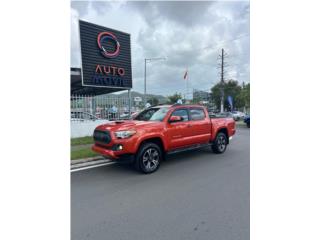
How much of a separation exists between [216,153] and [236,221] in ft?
13.3

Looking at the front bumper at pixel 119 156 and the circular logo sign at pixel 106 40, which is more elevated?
the circular logo sign at pixel 106 40

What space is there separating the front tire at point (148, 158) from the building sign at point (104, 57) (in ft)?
21.1

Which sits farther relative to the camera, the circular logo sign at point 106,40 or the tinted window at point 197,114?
the circular logo sign at point 106,40

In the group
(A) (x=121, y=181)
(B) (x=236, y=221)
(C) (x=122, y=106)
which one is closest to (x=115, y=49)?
(C) (x=122, y=106)

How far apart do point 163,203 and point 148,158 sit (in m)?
1.62

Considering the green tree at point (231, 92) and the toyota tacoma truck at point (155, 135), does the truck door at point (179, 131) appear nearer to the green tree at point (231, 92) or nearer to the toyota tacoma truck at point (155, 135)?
the toyota tacoma truck at point (155, 135)

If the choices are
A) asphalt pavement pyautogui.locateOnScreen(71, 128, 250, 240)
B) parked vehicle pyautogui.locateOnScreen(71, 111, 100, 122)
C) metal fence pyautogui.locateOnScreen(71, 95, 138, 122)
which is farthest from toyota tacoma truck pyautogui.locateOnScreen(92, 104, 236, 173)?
parked vehicle pyautogui.locateOnScreen(71, 111, 100, 122)

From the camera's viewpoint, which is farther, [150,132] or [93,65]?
[93,65]

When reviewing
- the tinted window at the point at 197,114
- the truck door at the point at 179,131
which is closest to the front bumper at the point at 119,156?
the truck door at the point at 179,131

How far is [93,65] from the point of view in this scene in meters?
9.66

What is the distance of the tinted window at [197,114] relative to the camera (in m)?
5.85

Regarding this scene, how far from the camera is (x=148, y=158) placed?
4.68 metres

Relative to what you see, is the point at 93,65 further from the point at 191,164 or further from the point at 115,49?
the point at 191,164
